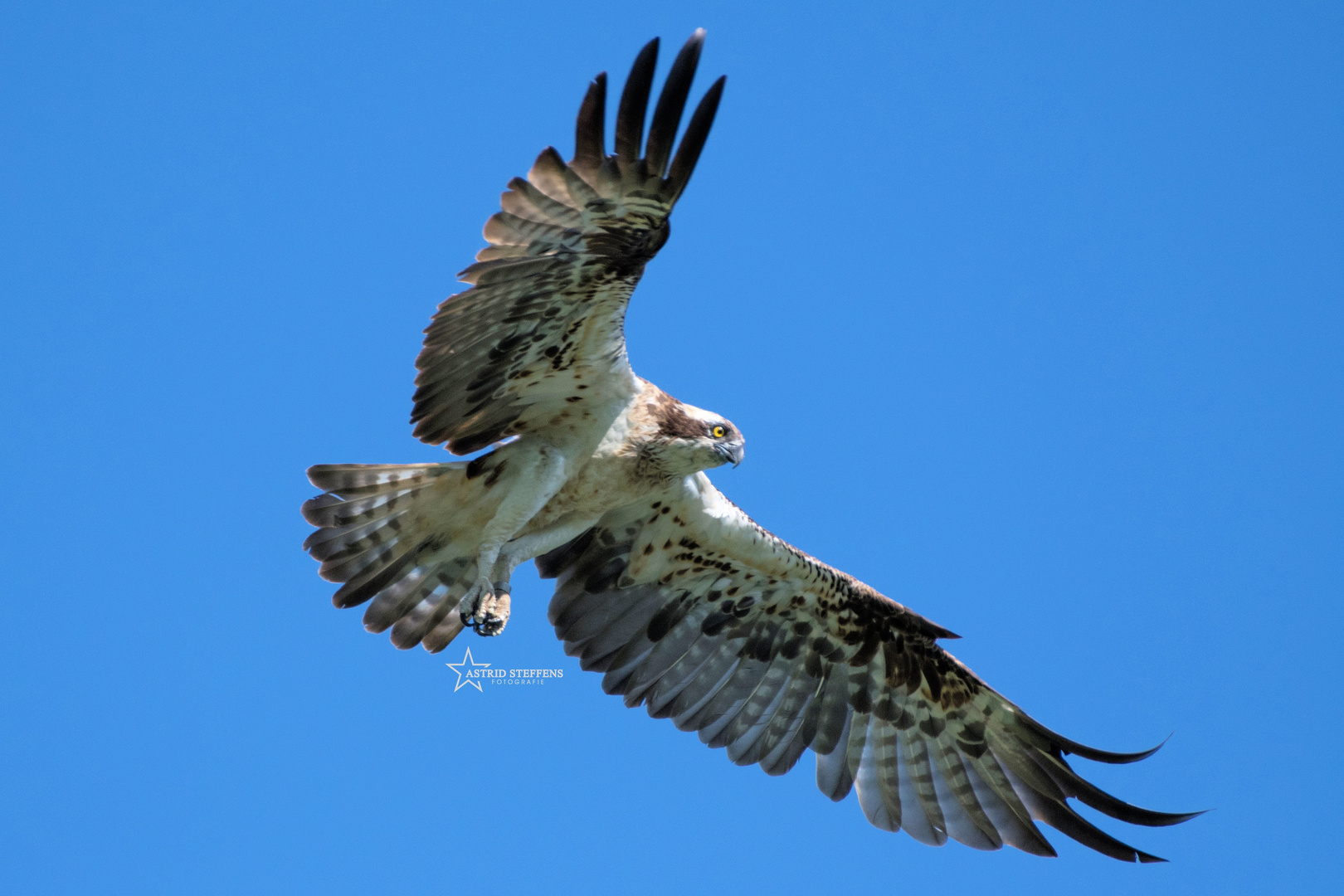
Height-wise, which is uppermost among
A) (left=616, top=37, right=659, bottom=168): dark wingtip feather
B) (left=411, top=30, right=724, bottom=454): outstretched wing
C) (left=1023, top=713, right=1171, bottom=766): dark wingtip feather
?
(left=616, top=37, right=659, bottom=168): dark wingtip feather

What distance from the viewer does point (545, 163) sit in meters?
6.59

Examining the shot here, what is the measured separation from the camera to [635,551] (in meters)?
9.09

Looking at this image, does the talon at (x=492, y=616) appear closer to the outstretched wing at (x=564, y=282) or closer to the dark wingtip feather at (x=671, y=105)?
the outstretched wing at (x=564, y=282)

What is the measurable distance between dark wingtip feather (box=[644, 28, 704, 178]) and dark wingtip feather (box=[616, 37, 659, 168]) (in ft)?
0.21

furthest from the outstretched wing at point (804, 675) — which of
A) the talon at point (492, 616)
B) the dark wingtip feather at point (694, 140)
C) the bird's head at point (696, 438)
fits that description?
the dark wingtip feather at point (694, 140)

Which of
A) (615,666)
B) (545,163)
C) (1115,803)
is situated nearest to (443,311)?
(545,163)

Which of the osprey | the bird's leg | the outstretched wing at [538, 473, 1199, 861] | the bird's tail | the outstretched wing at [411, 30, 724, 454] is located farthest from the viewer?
the outstretched wing at [538, 473, 1199, 861]

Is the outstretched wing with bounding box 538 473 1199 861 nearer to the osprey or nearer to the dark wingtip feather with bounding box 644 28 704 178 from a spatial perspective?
the osprey

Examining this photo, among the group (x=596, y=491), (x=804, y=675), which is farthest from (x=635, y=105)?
(x=804, y=675)

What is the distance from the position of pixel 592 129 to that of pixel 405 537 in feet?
10.1

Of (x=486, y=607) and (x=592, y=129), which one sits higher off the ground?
(x=592, y=129)

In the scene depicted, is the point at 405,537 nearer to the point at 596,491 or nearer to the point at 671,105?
the point at 596,491

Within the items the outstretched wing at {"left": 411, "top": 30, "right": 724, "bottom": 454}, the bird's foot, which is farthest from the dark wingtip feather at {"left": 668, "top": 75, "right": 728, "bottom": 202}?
the bird's foot

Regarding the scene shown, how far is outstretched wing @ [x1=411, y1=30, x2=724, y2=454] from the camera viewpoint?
646cm
